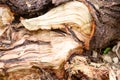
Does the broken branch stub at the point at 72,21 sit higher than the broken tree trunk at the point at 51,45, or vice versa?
the broken branch stub at the point at 72,21

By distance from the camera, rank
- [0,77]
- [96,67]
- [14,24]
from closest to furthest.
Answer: [96,67]
[0,77]
[14,24]

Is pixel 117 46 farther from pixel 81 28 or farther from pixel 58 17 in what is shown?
pixel 58 17

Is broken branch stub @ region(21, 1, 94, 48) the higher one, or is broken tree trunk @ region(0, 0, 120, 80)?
broken branch stub @ region(21, 1, 94, 48)

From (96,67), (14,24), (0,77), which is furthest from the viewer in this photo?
(14,24)

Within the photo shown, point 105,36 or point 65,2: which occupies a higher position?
point 65,2

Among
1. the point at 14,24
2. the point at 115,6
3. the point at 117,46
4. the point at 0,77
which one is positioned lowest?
the point at 0,77

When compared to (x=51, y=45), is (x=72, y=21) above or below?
above

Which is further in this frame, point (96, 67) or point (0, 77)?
point (0, 77)

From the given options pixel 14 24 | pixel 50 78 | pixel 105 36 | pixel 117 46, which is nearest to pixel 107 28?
pixel 105 36
